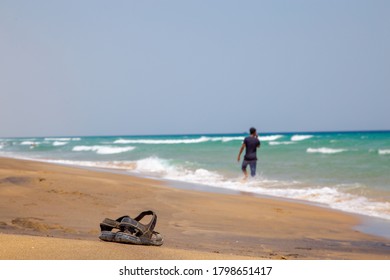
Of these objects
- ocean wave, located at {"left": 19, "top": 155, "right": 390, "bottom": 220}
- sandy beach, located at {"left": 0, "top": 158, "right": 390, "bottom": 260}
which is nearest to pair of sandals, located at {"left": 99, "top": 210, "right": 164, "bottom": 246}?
sandy beach, located at {"left": 0, "top": 158, "right": 390, "bottom": 260}

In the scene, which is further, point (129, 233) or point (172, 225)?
point (172, 225)

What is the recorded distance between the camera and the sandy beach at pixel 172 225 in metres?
3.72

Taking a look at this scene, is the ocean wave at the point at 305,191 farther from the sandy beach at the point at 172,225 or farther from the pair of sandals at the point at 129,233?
the pair of sandals at the point at 129,233

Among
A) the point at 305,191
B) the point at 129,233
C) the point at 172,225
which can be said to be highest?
the point at 129,233

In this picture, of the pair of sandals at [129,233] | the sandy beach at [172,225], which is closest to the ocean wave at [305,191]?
the sandy beach at [172,225]

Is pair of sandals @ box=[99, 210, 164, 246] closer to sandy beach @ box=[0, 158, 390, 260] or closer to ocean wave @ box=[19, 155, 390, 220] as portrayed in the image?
sandy beach @ box=[0, 158, 390, 260]

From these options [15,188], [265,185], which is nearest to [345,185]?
[265,185]

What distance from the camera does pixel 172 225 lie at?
650 centimetres

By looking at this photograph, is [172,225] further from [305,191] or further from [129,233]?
[305,191]

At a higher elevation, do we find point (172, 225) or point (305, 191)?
point (172, 225)

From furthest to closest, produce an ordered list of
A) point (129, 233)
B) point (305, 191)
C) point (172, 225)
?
point (305, 191)
point (172, 225)
point (129, 233)

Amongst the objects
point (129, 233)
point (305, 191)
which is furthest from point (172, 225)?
point (305, 191)

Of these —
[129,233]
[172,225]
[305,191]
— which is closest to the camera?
[129,233]
